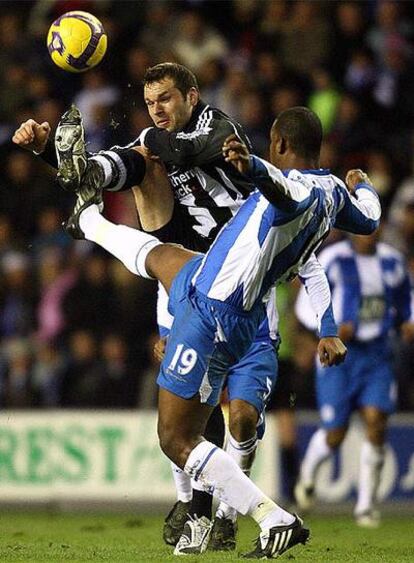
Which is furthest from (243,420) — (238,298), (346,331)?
(346,331)

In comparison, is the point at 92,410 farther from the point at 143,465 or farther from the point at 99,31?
the point at 99,31

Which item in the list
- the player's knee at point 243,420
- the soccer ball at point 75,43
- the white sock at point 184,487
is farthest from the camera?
the white sock at point 184,487

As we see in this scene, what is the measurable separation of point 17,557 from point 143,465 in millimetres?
5414

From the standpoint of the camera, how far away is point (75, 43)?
820 centimetres

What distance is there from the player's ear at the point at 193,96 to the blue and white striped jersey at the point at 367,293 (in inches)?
157

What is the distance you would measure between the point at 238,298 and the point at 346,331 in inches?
182

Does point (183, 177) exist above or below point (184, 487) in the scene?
above

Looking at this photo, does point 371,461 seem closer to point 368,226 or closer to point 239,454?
point 239,454

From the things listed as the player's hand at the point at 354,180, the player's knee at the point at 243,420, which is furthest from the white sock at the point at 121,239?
the player's hand at the point at 354,180

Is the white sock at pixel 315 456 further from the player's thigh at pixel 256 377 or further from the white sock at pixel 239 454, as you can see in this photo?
the white sock at pixel 239 454

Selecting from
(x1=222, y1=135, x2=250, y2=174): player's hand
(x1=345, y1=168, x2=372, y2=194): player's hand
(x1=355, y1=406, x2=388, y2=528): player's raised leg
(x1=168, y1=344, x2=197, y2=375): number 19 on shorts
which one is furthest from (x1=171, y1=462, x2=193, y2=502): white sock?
(x1=355, y1=406, x2=388, y2=528): player's raised leg

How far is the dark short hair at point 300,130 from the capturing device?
24.3 feet

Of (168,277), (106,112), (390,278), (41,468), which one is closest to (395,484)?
(390,278)

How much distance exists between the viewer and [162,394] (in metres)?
7.29
